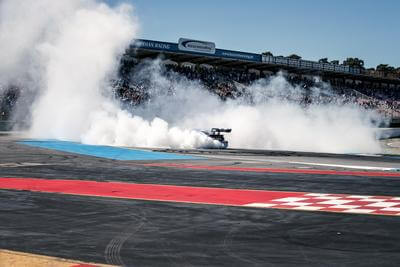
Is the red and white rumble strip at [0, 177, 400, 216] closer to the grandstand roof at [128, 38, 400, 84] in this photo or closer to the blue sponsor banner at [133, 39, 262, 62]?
the blue sponsor banner at [133, 39, 262, 62]

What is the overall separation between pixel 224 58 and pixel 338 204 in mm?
43120

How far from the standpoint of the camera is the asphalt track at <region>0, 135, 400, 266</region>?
18.2 ft

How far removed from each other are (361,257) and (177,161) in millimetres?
13671

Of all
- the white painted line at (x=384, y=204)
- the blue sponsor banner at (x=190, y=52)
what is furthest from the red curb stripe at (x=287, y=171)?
the blue sponsor banner at (x=190, y=52)

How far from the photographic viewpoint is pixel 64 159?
724 inches

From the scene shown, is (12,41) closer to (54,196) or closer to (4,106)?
(4,106)

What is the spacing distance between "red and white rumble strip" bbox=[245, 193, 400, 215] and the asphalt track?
2cm

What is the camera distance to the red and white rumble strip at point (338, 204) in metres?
8.74

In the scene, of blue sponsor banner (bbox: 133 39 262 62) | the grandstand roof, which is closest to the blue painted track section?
blue sponsor banner (bbox: 133 39 262 62)

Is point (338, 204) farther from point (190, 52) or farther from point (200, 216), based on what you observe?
point (190, 52)

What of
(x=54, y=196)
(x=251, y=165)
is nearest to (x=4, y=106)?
(x=251, y=165)

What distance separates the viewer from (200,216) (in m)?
7.95

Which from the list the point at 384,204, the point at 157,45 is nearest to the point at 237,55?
the point at 157,45

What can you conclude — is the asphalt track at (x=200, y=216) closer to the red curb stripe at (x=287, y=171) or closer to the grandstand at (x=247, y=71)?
the red curb stripe at (x=287, y=171)
